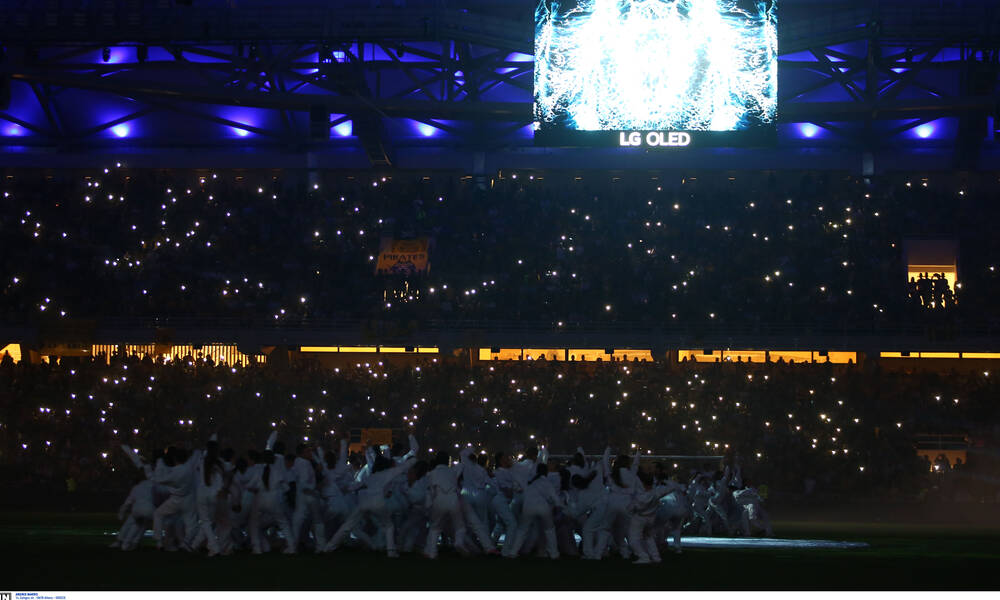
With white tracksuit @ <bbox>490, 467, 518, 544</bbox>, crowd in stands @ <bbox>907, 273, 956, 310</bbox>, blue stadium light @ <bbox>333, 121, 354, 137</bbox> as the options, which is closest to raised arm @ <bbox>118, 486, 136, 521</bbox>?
white tracksuit @ <bbox>490, 467, 518, 544</bbox>

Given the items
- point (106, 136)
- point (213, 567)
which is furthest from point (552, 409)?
point (106, 136)

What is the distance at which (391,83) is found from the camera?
36.5 metres

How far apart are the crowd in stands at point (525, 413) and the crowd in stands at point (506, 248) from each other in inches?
119

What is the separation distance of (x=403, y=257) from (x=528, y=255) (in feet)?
12.4

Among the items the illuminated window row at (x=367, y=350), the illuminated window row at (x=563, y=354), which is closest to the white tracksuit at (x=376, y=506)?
the illuminated window row at (x=563, y=354)

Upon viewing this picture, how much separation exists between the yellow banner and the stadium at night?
12 centimetres

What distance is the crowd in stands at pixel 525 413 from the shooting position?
2703cm

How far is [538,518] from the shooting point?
15.4 metres

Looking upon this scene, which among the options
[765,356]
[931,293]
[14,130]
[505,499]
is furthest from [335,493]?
[14,130]

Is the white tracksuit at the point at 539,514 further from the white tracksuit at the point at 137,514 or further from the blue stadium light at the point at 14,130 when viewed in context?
the blue stadium light at the point at 14,130

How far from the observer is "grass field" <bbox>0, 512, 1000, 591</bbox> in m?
12.3

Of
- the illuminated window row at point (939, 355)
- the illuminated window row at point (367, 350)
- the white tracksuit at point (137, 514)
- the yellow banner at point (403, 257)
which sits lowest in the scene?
the white tracksuit at point (137, 514)

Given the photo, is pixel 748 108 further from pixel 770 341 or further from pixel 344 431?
pixel 344 431

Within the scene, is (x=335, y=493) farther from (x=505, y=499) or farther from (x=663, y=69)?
(x=663, y=69)
